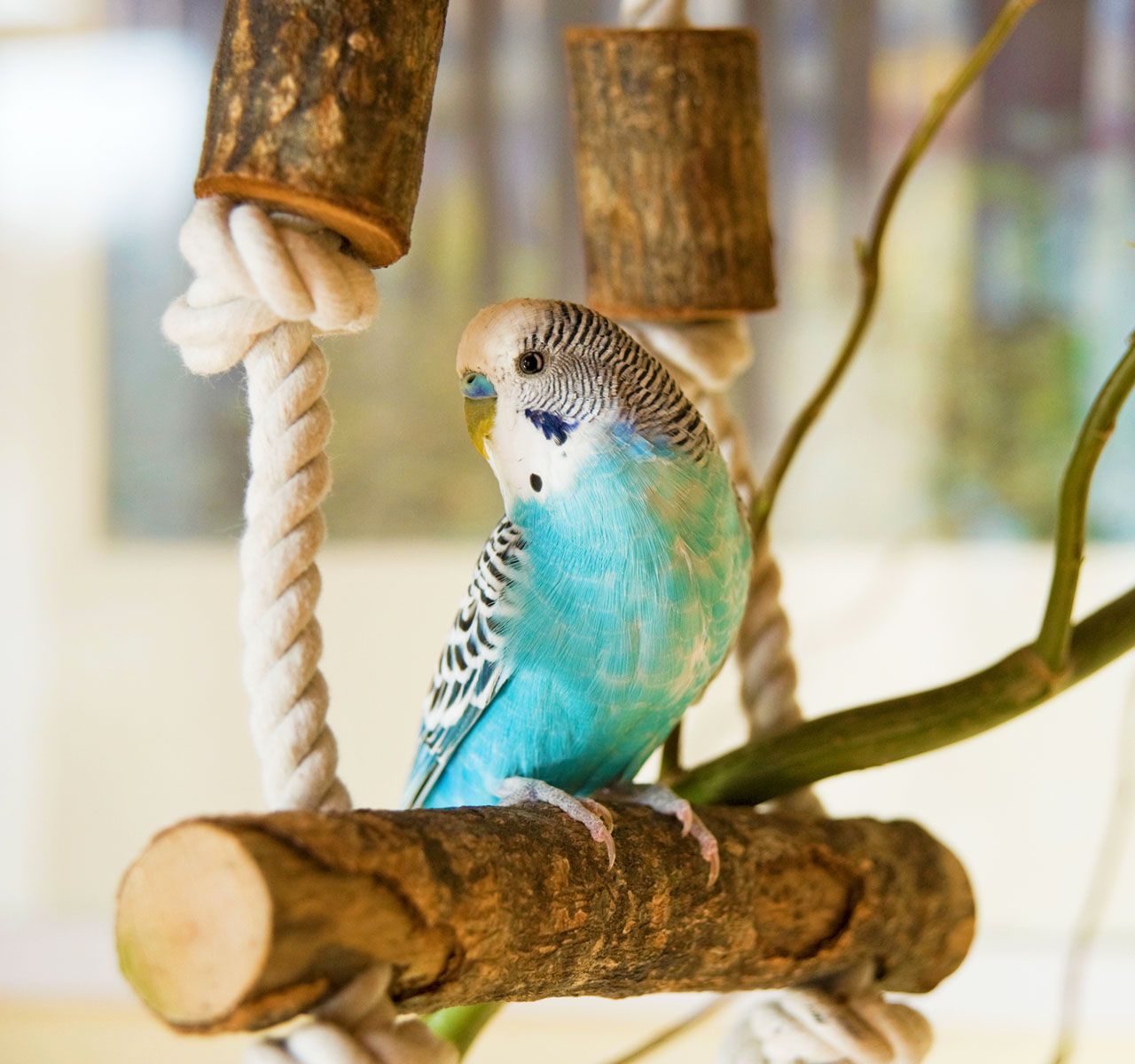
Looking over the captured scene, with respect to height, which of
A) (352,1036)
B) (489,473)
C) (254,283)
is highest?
(254,283)

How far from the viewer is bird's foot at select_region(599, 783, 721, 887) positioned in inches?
32.5

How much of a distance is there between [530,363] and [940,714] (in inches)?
14.8

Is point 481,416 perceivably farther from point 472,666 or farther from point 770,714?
point 770,714

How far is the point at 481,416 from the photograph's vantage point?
0.89 m

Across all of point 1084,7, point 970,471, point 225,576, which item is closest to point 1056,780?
point 970,471

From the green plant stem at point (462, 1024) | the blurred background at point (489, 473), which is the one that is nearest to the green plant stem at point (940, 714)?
the green plant stem at point (462, 1024)

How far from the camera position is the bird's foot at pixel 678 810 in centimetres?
83

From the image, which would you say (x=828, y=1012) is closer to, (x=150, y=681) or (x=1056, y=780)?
(x=1056, y=780)

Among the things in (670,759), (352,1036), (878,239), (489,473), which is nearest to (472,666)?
(670,759)

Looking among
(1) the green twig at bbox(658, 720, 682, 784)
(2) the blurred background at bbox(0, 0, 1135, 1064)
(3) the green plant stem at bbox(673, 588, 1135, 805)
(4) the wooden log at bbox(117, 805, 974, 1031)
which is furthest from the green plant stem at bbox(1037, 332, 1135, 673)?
(2) the blurred background at bbox(0, 0, 1135, 1064)

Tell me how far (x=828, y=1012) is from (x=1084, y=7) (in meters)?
1.85

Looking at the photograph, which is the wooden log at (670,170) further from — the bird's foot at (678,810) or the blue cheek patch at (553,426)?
the bird's foot at (678,810)

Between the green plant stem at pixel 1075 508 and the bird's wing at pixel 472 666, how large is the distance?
363 mm

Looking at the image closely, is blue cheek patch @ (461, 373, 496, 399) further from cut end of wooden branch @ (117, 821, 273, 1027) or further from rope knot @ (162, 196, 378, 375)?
cut end of wooden branch @ (117, 821, 273, 1027)
